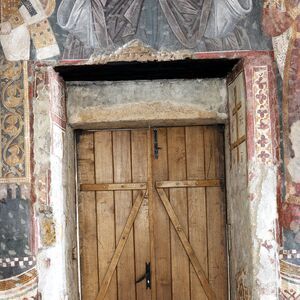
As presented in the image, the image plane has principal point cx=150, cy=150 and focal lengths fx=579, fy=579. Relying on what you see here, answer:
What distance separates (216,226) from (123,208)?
0.80 m

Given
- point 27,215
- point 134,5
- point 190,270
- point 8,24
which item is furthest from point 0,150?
point 190,270

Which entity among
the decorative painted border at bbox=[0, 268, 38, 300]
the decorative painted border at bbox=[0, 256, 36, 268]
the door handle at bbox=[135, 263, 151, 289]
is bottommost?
the door handle at bbox=[135, 263, 151, 289]

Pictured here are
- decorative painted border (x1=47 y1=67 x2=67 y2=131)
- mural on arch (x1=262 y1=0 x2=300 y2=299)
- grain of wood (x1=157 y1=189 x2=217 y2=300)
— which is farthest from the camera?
grain of wood (x1=157 y1=189 x2=217 y2=300)

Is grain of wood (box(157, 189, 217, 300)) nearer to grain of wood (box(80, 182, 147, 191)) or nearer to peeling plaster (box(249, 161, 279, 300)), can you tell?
grain of wood (box(80, 182, 147, 191))

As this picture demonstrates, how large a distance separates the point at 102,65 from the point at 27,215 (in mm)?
1212

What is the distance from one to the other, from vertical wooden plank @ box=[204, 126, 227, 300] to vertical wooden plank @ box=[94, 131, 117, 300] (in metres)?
0.82

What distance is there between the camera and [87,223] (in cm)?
490

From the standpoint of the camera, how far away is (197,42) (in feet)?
13.6

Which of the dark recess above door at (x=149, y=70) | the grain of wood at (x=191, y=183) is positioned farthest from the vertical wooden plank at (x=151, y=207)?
the dark recess above door at (x=149, y=70)

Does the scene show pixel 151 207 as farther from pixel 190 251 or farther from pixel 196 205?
pixel 190 251

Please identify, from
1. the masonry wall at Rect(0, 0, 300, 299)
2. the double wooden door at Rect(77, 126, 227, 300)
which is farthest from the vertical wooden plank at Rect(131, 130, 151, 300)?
the masonry wall at Rect(0, 0, 300, 299)

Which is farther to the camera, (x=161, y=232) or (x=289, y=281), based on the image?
(x=161, y=232)

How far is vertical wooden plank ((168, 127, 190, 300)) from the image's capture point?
486cm

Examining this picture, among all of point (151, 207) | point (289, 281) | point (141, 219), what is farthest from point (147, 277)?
point (289, 281)
